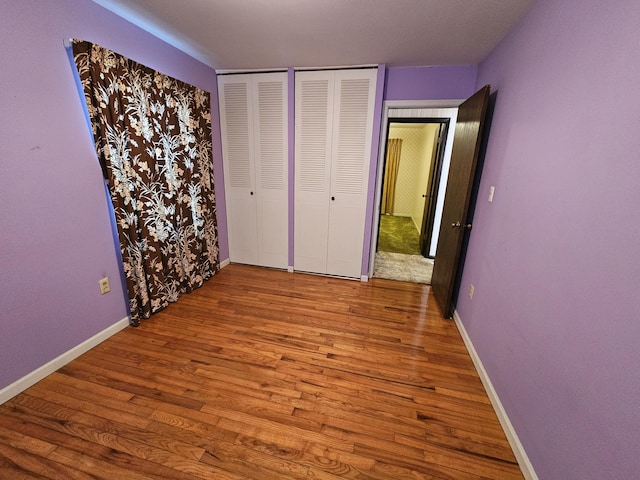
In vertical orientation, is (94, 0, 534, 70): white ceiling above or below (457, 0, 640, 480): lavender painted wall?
above

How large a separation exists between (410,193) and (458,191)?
5027 mm

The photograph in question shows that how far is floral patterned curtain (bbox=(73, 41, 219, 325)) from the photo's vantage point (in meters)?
1.83

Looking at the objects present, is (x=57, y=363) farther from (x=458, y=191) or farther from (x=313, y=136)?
(x=458, y=191)

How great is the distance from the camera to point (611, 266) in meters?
0.90

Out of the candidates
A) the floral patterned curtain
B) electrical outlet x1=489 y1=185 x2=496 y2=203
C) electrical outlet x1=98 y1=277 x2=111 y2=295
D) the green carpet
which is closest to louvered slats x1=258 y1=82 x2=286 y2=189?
the floral patterned curtain

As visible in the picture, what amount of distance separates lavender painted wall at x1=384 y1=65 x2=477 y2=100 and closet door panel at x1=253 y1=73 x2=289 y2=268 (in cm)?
121

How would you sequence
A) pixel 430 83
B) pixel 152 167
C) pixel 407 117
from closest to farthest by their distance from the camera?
pixel 152 167, pixel 430 83, pixel 407 117

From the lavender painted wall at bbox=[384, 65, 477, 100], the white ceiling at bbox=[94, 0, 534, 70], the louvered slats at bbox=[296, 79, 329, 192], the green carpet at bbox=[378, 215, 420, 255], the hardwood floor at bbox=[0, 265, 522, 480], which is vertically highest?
the white ceiling at bbox=[94, 0, 534, 70]

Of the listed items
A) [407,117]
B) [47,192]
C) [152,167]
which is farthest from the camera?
[407,117]

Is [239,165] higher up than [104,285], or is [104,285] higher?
[239,165]

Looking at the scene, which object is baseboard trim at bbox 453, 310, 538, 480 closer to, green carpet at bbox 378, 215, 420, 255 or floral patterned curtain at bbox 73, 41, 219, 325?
green carpet at bbox 378, 215, 420, 255

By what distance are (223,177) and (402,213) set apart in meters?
5.56

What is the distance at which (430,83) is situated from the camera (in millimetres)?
2707

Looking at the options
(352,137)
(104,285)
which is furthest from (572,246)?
(104,285)
